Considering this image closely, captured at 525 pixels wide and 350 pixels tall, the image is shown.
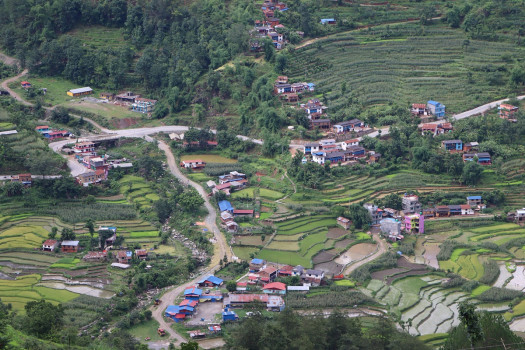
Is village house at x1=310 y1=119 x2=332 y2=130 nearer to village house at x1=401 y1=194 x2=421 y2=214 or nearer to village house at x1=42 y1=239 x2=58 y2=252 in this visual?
village house at x1=401 y1=194 x2=421 y2=214

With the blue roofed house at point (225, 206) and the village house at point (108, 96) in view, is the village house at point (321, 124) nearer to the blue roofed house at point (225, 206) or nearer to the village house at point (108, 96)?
the blue roofed house at point (225, 206)

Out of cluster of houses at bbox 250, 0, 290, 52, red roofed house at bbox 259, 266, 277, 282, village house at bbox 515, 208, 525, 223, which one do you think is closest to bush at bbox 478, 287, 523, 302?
village house at bbox 515, 208, 525, 223

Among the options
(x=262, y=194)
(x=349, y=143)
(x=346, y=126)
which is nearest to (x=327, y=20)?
(x=346, y=126)

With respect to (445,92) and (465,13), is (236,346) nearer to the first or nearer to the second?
(445,92)

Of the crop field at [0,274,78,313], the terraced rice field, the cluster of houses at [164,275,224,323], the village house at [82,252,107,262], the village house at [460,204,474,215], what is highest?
the village house at [460,204,474,215]

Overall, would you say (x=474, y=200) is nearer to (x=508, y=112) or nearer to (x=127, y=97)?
(x=508, y=112)

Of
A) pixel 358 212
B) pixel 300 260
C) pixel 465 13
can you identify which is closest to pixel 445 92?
pixel 465 13

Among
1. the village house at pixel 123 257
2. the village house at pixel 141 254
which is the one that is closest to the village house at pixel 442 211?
the village house at pixel 141 254
